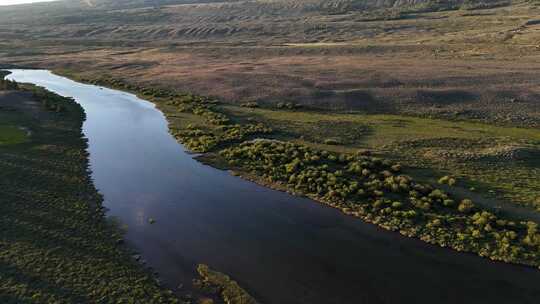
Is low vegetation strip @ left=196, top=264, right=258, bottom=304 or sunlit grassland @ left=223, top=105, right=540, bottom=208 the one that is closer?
low vegetation strip @ left=196, top=264, right=258, bottom=304

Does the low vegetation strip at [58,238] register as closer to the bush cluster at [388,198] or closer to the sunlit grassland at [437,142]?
the bush cluster at [388,198]

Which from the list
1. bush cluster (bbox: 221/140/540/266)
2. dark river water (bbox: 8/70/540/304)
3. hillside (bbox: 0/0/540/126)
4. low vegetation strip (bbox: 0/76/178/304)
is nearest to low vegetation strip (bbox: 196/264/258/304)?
dark river water (bbox: 8/70/540/304)

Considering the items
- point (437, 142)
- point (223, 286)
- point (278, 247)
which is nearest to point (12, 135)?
point (278, 247)

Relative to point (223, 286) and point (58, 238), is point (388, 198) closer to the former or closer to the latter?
point (223, 286)

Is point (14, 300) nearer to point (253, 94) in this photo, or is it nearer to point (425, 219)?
point (425, 219)

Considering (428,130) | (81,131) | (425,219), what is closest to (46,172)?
(81,131)

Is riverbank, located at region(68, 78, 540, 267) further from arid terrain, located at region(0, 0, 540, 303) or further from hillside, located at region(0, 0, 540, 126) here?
hillside, located at region(0, 0, 540, 126)
